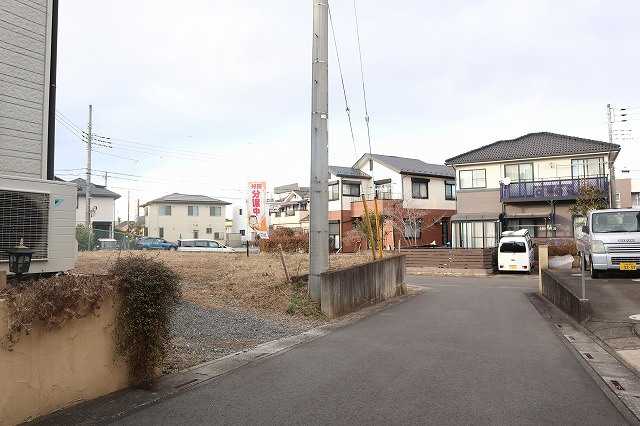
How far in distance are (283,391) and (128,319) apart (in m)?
1.79

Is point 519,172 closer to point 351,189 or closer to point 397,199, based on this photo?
point 397,199

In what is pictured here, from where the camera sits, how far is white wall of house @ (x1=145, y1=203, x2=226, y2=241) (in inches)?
2231

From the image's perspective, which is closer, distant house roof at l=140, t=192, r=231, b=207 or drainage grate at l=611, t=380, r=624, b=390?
drainage grate at l=611, t=380, r=624, b=390

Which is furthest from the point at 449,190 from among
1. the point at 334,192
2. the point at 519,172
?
the point at 519,172

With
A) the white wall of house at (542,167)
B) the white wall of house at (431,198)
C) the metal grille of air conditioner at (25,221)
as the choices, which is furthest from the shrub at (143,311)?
the white wall of house at (431,198)

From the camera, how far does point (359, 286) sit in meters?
12.4

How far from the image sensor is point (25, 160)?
827 centimetres

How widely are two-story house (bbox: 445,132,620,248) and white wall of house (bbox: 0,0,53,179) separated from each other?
2773cm

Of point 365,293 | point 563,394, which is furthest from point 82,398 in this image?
point 365,293

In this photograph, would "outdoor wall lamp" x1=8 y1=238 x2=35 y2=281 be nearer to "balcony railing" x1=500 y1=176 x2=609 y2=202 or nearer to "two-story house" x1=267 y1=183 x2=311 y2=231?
"balcony railing" x1=500 y1=176 x2=609 y2=202

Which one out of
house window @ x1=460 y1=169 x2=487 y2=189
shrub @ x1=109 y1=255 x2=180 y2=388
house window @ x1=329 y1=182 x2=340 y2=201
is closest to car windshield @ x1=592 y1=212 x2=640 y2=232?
shrub @ x1=109 y1=255 x2=180 y2=388

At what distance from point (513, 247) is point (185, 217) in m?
41.0

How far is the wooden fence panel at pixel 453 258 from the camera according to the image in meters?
26.8

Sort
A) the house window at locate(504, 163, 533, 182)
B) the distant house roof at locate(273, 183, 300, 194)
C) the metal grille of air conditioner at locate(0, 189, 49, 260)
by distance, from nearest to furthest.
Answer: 1. the metal grille of air conditioner at locate(0, 189, 49, 260)
2. the house window at locate(504, 163, 533, 182)
3. the distant house roof at locate(273, 183, 300, 194)
